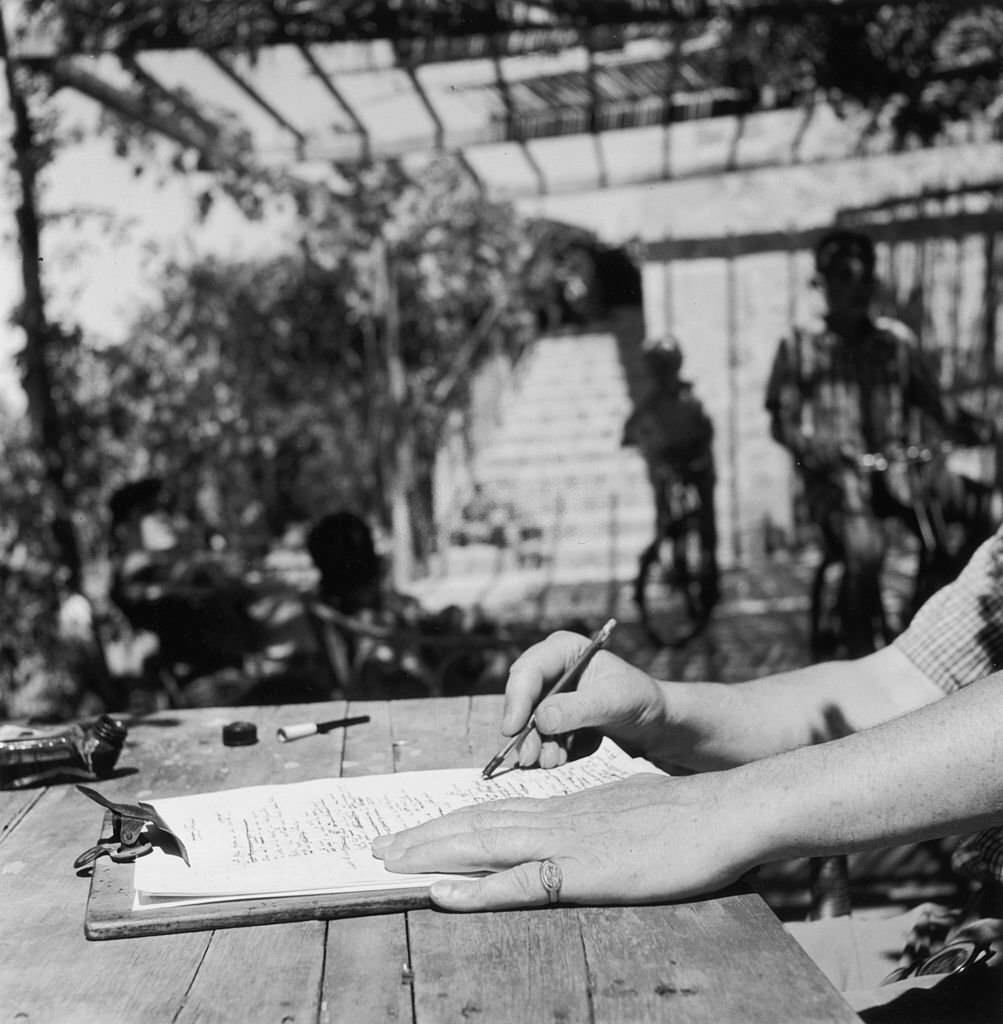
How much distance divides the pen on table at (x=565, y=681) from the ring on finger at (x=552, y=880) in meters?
0.32

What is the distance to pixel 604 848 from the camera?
1077 millimetres

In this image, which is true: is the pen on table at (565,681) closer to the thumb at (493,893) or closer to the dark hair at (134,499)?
the thumb at (493,893)

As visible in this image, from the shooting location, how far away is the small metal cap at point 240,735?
1.75 m

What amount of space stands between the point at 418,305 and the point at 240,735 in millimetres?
5896

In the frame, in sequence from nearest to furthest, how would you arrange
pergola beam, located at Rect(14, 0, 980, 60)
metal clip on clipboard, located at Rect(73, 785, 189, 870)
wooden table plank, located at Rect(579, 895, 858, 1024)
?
wooden table plank, located at Rect(579, 895, 858, 1024) < metal clip on clipboard, located at Rect(73, 785, 189, 870) < pergola beam, located at Rect(14, 0, 980, 60)

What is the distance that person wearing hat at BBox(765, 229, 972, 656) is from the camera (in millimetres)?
5637

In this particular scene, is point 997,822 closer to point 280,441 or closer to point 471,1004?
point 471,1004

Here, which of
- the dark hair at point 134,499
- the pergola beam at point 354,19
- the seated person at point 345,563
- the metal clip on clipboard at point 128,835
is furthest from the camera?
the dark hair at point 134,499

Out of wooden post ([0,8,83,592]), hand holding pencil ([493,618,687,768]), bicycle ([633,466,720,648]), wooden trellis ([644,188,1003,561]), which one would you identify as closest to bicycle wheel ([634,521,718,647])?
bicycle ([633,466,720,648])

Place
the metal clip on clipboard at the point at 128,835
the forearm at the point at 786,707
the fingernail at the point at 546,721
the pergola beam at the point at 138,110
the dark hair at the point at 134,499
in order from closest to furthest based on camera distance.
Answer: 1. the metal clip on clipboard at the point at 128,835
2. the fingernail at the point at 546,721
3. the forearm at the point at 786,707
4. the pergola beam at the point at 138,110
5. the dark hair at the point at 134,499

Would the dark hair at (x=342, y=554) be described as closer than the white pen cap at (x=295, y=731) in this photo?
No

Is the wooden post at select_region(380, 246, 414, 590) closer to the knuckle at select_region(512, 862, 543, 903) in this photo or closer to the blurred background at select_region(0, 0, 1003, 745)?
the blurred background at select_region(0, 0, 1003, 745)

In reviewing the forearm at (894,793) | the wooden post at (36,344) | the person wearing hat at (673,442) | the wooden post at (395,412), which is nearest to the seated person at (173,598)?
the wooden post at (36,344)

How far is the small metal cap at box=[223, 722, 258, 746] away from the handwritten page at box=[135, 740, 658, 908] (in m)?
0.29
